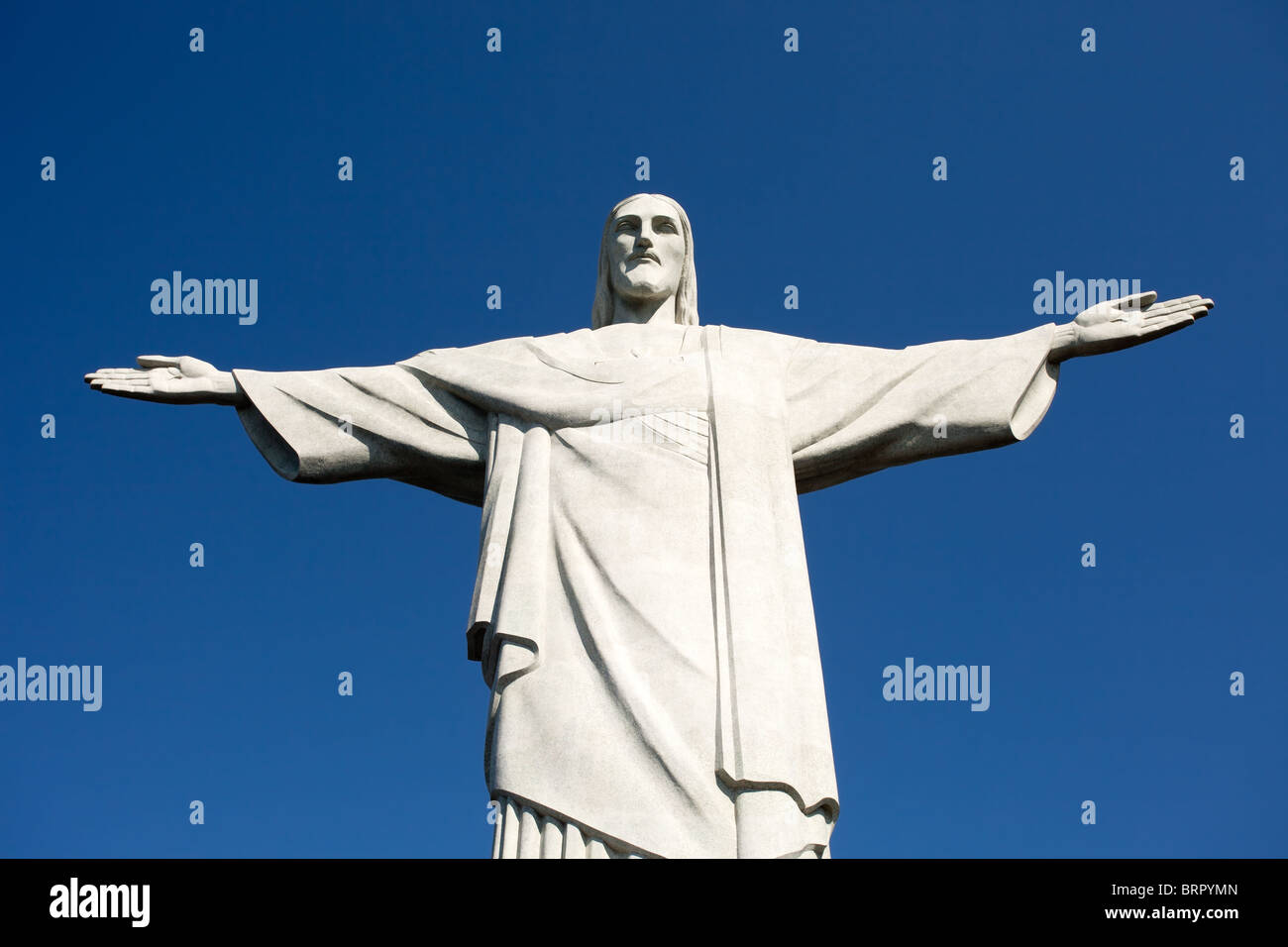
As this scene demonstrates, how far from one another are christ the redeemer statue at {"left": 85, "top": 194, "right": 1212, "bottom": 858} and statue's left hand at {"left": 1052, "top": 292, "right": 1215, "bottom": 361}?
2 centimetres

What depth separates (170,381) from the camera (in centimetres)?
1295

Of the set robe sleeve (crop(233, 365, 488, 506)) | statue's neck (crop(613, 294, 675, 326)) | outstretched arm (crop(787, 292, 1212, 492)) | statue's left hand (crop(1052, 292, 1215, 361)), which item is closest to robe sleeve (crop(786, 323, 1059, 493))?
outstretched arm (crop(787, 292, 1212, 492))

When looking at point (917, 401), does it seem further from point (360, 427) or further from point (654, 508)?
point (360, 427)

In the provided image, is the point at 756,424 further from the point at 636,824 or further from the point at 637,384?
the point at 636,824

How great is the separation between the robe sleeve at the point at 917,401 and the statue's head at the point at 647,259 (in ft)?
4.11

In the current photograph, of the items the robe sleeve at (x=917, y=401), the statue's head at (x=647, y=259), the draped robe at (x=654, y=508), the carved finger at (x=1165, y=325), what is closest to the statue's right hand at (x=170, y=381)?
the draped robe at (x=654, y=508)

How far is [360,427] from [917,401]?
13.0 ft

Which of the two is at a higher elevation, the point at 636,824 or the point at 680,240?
the point at 680,240

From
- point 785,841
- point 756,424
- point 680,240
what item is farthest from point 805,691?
point 680,240

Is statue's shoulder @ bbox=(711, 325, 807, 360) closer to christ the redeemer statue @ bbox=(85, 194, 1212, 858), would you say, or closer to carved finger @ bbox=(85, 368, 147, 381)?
christ the redeemer statue @ bbox=(85, 194, 1212, 858)

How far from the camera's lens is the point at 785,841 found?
10.7m

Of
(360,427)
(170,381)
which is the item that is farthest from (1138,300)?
(170,381)

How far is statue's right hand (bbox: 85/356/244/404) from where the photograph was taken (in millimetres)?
12859

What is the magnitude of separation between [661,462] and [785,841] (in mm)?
2769
